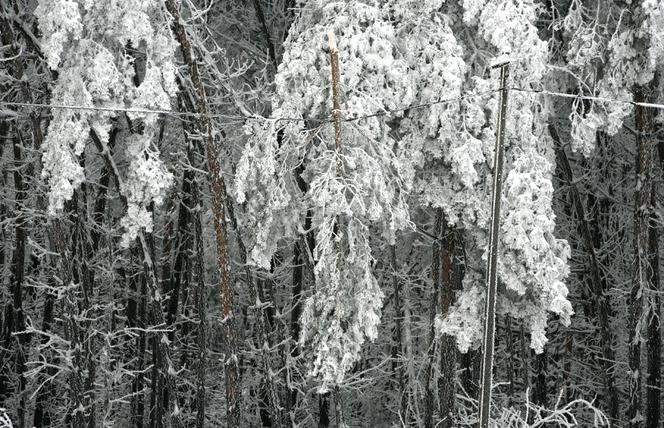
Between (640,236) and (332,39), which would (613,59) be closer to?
(640,236)

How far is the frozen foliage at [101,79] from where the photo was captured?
13.2 m

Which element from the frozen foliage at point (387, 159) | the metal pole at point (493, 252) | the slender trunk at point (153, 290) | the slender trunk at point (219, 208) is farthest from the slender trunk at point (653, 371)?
the slender trunk at point (153, 290)

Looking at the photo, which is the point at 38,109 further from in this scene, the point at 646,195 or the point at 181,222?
the point at 646,195

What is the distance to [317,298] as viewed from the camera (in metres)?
12.9

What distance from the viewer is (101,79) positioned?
520 inches

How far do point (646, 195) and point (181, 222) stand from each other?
11.9 m

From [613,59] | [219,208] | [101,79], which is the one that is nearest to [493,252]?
[219,208]

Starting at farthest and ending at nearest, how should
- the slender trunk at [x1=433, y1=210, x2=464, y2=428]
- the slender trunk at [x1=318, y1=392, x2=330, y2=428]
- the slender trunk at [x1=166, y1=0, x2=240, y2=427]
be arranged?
the slender trunk at [x1=318, y1=392, x2=330, y2=428]
the slender trunk at [x1=433, y1=210, x2=464, y2=428]
the slender trunk at [x1=166, y1=0, x2=240, y2=427]

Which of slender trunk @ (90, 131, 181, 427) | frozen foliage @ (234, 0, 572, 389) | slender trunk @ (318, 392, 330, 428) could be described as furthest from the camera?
slender trunk @ (318, 392, 330, 428)

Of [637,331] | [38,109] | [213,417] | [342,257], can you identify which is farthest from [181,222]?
[637,331]

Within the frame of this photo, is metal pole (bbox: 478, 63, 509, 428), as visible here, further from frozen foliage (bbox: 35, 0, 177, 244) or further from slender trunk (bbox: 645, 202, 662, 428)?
slender trunk (bbox: 645, 202, 662, 428)

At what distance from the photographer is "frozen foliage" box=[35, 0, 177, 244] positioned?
43.4 ft

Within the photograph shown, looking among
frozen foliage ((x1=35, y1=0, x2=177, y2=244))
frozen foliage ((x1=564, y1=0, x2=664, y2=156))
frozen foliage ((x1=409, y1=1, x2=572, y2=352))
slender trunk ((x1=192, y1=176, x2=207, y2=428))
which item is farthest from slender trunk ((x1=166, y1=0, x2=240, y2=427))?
frozen foliage ((x1=564, y1=0, x2=664, y2=156))

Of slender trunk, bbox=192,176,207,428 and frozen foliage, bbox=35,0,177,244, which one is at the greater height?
frozen foliage, bbox=35,0,177,244
